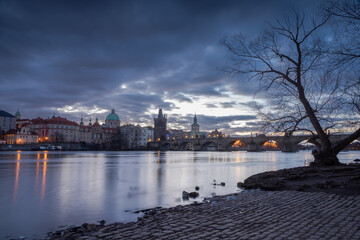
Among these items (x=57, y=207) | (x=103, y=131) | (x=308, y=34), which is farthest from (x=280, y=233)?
(x=103, y=131)

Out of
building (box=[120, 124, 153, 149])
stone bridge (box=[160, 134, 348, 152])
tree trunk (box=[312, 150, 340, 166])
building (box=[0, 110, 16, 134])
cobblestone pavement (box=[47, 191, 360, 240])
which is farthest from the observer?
building (box=[120, 124, 153, 149])

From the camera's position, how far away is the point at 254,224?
5.79 meters

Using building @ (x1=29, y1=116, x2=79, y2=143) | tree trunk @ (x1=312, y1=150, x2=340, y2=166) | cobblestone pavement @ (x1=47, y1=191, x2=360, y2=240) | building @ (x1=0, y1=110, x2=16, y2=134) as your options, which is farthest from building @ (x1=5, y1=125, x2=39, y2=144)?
cobblestone pavement @ (x1=47, y1=191, x2=360, y2=240)

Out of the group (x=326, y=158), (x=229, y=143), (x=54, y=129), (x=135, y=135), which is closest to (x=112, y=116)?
(x=135, y=135)

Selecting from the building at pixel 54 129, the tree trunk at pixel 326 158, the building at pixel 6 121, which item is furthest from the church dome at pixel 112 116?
the tree trunk at pixel 326 158

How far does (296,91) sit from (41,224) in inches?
537

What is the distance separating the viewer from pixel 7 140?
378ft

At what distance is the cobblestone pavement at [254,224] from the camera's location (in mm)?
5039

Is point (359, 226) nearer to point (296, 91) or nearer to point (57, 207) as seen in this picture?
point (57, 207)

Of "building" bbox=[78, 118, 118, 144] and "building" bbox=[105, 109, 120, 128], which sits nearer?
"building" bbox=[78, 118, 118, 144]

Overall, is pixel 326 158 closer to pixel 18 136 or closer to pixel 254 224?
pixel 254 224

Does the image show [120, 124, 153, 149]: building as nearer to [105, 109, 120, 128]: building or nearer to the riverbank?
[105, 109, 120, 128]: building

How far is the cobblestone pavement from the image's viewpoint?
5.04m

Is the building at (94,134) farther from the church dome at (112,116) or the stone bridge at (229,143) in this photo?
the stone bridge at (229,143)
